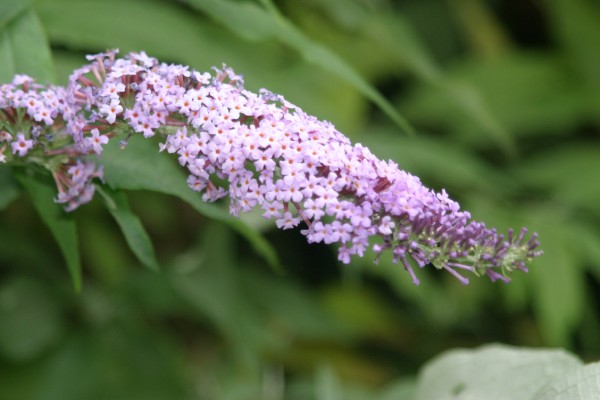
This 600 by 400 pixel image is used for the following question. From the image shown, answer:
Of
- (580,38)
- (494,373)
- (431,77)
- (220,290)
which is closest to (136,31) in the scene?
(431,77)

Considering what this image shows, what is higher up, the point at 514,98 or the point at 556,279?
the point at 514,98

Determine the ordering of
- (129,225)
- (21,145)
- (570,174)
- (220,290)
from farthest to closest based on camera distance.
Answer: (570,174) < (220,290) < (129,225) < (21,145)

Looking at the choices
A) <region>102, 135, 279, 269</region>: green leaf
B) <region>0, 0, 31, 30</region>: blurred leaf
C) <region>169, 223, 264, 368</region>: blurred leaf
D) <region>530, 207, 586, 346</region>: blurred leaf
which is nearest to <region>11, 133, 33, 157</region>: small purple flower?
<region>102, 135, 279, 269</region>: green leaf

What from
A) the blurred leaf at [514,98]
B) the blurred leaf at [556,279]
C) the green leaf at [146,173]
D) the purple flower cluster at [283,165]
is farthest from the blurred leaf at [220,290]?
the purple flower cluster at [283,165]

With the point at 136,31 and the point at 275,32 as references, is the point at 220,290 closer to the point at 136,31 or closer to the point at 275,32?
the point at 136,31

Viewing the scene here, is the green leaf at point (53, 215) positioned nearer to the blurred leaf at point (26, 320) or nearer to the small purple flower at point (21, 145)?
the small purple flower at point (21, 145)

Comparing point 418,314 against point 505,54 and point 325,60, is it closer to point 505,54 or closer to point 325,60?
point 505,54
